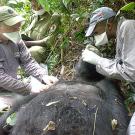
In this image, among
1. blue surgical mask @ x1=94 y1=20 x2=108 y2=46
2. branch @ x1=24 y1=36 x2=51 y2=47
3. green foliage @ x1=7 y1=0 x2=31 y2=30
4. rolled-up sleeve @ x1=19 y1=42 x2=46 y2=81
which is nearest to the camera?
blue surgical mask @ x1=94 y1=20 x2=108 y2=46

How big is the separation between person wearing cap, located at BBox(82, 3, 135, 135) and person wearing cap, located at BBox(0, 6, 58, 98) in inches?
19.4

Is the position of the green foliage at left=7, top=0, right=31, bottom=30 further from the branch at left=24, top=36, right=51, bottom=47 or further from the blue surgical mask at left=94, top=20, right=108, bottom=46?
the blue surgical mask at left=94, top=20, right=108, bottom=46

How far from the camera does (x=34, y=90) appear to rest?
129 inches

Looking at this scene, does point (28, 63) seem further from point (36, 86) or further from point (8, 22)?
point (36, 86)

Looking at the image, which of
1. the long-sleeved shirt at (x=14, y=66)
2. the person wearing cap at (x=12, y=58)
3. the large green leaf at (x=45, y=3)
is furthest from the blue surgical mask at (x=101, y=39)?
the large green leaf at (x=45, y=3)

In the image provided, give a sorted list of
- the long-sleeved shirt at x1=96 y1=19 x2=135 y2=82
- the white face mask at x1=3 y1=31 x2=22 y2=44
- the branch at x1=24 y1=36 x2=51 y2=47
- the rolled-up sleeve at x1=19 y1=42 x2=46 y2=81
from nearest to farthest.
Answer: the long-sleeved shirt at x1=96 y1=19 x2=135 y2=82 → the white face mask at x1=3 y1=31 x2=22 y2=44 → the rolled-up sleeve at x1=19 y1=42 x2=46 y2=81 → the branch at x1=24 y1=36 x2=51 y2=47

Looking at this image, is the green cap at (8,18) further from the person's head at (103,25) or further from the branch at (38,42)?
the branch at (38,42)

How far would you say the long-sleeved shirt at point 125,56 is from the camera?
305 cm

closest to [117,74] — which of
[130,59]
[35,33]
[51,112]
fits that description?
[130,59]

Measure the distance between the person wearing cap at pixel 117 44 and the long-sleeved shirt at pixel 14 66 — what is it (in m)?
0.69

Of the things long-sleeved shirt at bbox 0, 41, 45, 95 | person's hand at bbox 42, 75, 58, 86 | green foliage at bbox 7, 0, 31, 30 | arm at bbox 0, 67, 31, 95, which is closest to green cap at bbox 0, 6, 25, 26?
long-sleeved shirt at bbox 0, 41, 45, 95

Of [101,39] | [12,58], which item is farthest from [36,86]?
[101,39]

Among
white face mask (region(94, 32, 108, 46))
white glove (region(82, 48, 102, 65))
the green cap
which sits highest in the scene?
the green cap

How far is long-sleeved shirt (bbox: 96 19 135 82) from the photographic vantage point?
305cm
